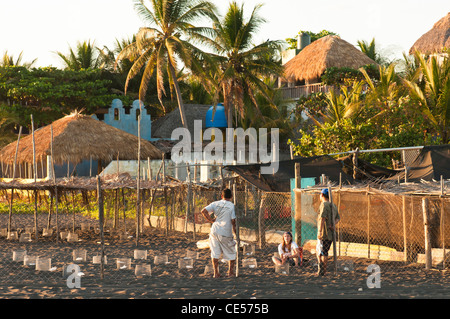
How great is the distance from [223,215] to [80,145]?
62.6 ft

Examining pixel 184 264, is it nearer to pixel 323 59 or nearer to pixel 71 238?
pixel 71 238

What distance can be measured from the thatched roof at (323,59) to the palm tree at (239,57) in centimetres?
358

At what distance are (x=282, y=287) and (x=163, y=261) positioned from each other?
11.5ft

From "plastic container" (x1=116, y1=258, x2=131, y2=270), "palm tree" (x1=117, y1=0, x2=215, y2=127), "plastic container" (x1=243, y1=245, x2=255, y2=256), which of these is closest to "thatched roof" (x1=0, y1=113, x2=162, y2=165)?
"palm tree" (x1=117, y1=0, x2=215, y2=127)

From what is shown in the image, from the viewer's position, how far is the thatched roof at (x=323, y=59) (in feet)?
105

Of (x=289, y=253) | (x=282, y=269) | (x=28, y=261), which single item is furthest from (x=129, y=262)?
(x=289, y=253)

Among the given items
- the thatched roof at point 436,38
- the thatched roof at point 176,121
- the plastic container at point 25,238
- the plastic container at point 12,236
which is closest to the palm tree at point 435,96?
the plastic container at point 25,238

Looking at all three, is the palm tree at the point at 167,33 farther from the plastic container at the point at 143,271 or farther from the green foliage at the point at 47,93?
the plastic container at the point at 143,271

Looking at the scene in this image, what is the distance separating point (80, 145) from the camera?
2752 centimetres

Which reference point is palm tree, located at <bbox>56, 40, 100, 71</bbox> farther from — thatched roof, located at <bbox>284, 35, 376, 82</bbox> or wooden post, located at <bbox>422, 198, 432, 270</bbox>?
wooden post, located at <bbox>422, 198, 432, 270</bbox>

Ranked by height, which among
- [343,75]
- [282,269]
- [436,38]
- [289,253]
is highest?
[436,38]

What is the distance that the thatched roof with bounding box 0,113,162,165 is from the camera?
89.0 feet

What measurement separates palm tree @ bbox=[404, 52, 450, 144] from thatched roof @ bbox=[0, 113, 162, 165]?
43.3ft

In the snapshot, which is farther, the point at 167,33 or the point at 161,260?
the point at 167,33
